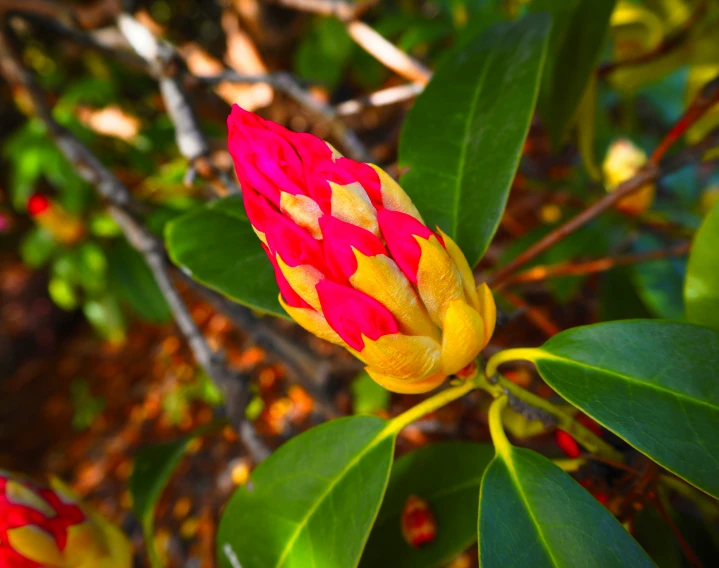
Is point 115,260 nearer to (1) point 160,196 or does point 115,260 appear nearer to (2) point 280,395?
(1) point 160,196

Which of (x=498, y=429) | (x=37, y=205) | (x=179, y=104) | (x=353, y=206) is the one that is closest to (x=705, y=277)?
(x=498, y=429)

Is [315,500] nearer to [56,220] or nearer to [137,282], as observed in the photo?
[137,282]

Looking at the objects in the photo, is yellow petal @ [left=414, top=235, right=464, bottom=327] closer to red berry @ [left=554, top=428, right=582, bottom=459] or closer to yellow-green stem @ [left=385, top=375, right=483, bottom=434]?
yellow-green stem @ [left=385, top=375, right=483, bottom=434]

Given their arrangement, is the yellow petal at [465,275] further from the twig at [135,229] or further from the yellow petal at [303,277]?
the twig at [135,229]

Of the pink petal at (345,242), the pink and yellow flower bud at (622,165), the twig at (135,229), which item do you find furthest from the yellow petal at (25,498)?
the pink and yellow flower bud at (622,165)

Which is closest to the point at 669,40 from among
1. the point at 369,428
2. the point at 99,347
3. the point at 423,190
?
the point at 423,190

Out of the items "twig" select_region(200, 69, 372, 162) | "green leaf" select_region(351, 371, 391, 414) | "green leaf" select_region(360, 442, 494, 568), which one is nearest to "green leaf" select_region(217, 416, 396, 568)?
"green leaf" select_region(360, 442, 494, 568)
